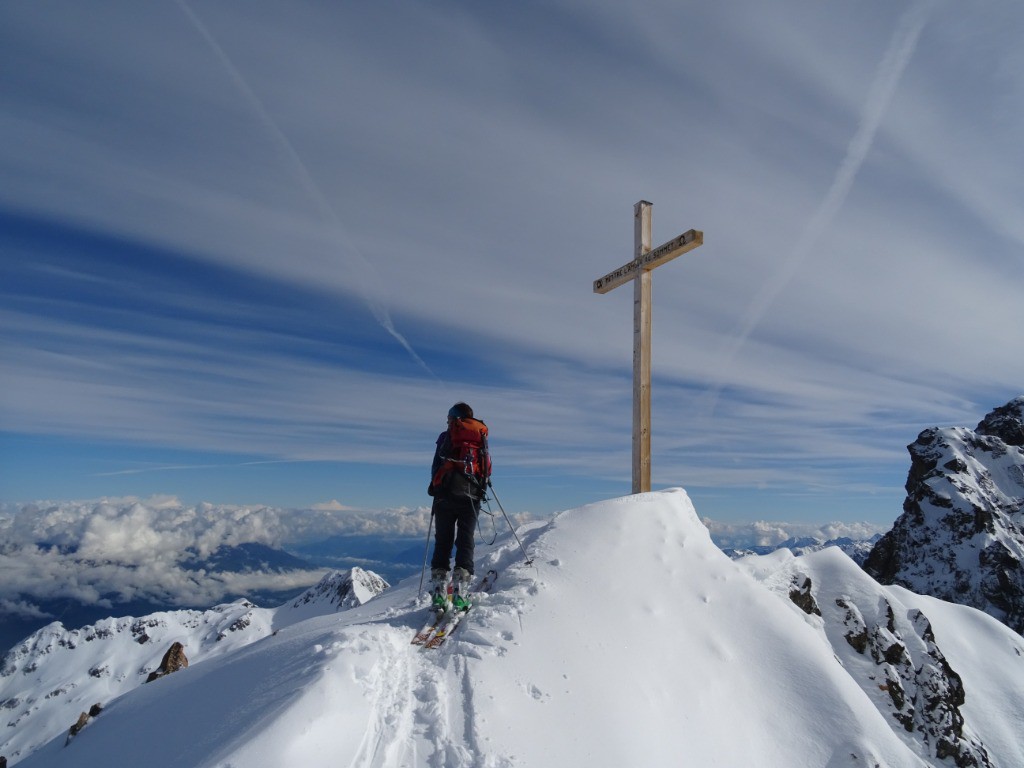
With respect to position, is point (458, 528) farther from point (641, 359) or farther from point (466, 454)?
point (641, 359)

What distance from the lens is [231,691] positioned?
23.0 ft

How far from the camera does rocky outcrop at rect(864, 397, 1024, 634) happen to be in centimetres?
10762

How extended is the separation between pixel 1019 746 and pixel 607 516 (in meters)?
11.7

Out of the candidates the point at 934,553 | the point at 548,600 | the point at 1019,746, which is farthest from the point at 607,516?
the point at 934,553

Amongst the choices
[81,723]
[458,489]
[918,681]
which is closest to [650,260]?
[458,489]

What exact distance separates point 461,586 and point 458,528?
1023 mm

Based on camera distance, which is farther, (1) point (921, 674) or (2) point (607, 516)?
(1) point (921, 674)

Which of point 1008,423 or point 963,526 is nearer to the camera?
point 963,526

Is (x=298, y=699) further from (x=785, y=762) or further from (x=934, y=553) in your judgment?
(x=934, y=553)

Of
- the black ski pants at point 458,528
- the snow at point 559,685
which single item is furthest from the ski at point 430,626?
the black ski pants at point 458,528

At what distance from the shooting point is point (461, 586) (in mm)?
8953

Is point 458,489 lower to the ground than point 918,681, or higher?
higher

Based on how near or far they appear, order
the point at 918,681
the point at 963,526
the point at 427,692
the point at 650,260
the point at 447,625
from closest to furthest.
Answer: the point at 427,692 < the point at 447,625 < the point at 918,681 < the point at 650,260 < the point at 963,526

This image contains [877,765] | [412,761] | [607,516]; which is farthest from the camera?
[607,516]
